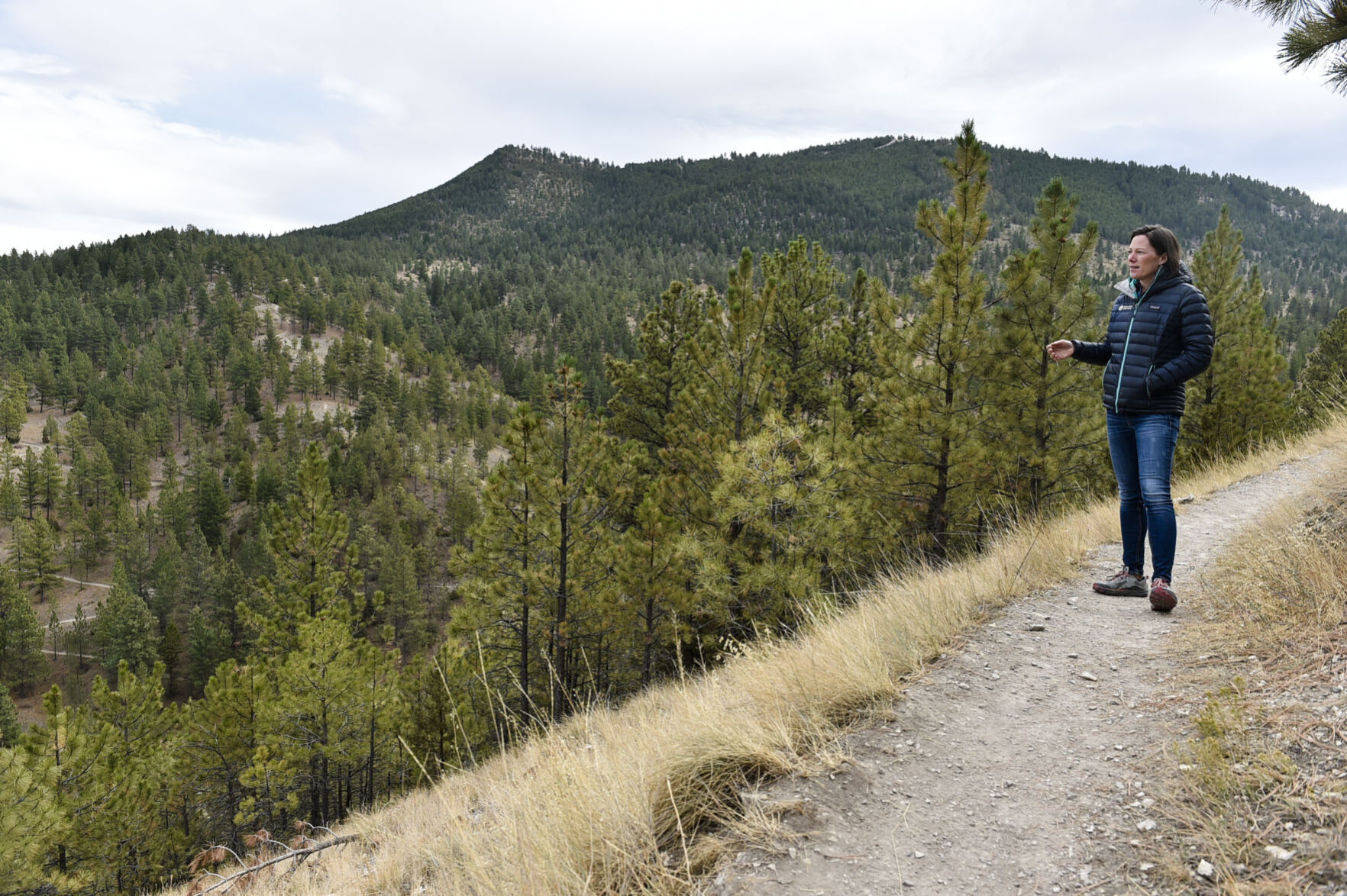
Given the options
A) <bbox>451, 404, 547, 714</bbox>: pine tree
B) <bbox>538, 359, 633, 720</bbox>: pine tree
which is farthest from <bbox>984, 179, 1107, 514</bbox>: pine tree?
<bbox>451, 404, 547, 714</bbox>: pine tree

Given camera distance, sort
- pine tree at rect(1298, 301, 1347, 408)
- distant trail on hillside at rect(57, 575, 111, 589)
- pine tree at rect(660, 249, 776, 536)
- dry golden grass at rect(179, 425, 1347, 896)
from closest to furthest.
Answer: dry golden grass at rect(179, 425, 1347, 896)
pine tree at rect(660, 249, 776, 536)
pine tree at rect(1298, 301, 1347, 408)
distant trail on hillside at rect(57, 575, 111, 589)

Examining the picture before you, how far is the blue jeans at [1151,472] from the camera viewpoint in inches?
149

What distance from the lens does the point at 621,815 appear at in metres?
2.17

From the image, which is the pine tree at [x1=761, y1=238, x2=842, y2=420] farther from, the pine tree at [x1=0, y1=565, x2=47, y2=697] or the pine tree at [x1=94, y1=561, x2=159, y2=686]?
the pine tree at [x1=0, y1=565, x2=47, y2=697]

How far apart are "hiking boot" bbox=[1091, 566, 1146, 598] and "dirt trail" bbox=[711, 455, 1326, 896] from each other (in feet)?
1.96

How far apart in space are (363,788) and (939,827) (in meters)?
28.8

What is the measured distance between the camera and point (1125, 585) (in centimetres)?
430

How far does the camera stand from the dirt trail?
6.20 ft

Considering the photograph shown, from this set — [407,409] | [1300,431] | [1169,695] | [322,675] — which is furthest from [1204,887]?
[407,409]

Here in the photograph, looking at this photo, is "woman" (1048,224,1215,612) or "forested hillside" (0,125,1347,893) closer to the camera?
"woman" (1048,224,1215,612)

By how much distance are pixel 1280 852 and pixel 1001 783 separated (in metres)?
0.82

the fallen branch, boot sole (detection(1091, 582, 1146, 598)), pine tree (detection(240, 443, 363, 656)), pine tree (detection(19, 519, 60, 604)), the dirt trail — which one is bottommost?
pine tree (detection(19, 519, 60, 604))

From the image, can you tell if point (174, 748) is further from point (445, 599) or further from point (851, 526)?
point (445, 599)

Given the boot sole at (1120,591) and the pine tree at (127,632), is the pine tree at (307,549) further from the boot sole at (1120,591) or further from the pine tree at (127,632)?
the pine tree at (127,632)
